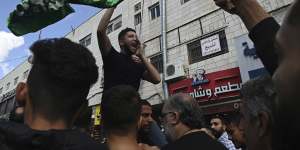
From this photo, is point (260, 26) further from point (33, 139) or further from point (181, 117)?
point (181, 117)

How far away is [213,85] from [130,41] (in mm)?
7981

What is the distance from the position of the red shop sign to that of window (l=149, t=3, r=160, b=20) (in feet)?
13.0

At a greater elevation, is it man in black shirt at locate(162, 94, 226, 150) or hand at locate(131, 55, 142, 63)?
hand at locate(131, 55, 142, 63)

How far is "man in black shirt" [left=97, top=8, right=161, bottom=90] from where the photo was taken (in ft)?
7.33

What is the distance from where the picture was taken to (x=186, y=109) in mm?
2164

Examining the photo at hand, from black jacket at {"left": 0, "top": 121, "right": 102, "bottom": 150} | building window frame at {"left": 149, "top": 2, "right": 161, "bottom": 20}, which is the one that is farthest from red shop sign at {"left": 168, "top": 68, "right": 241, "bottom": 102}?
black jacket at {"left": 0, "top": 121, "right": 102, "bottom": 150}

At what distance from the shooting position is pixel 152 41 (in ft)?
42.7

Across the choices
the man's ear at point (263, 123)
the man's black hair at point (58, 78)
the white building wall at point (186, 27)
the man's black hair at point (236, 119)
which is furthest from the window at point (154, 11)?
the man's ear at point (263, 123)

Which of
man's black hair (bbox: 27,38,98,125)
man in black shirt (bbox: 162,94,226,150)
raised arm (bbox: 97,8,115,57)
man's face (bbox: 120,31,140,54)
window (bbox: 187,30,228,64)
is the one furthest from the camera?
window (bbox: 187,30,228,64)

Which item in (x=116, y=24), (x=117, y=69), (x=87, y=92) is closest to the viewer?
(x=87, y=92)

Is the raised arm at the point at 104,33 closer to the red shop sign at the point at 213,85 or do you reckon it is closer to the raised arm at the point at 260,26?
the raised arm at the point at 260,26

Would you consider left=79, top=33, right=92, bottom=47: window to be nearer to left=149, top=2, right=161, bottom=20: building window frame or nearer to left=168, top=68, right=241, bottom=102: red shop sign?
left=149, top=2, right=161, bottom=20: building window frame

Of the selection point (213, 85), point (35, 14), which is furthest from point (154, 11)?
point (35, 14)

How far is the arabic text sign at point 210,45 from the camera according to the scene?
34.0 feet
